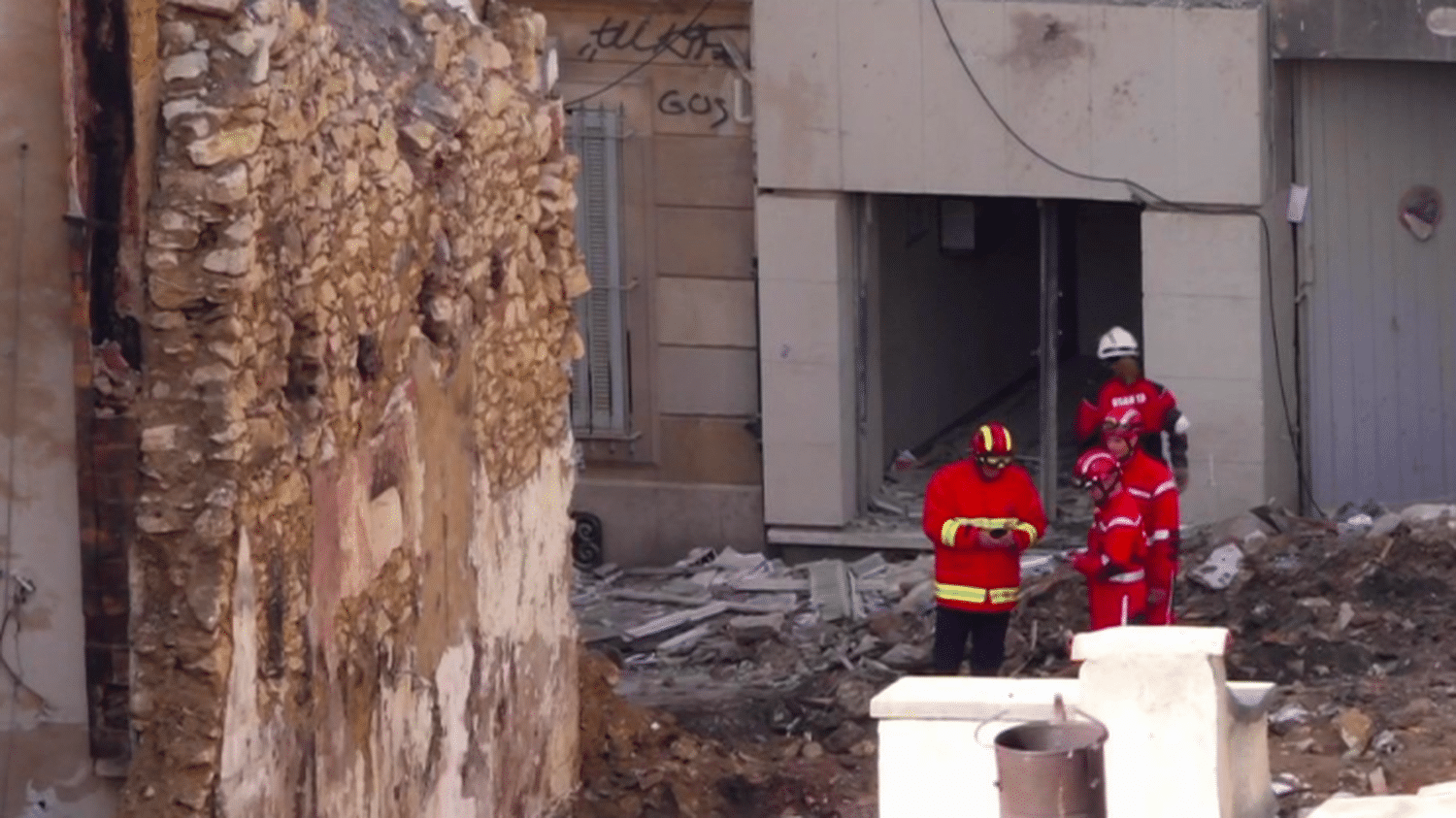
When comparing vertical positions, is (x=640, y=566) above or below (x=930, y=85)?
below

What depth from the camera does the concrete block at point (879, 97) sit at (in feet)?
54.0

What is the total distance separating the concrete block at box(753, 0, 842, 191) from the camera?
54.3 ft

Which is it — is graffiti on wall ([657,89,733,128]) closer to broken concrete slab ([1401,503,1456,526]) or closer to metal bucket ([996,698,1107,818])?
broken concrete slab ([1401,503,1456,526])

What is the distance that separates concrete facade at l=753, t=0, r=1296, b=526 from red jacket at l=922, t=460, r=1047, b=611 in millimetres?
4053

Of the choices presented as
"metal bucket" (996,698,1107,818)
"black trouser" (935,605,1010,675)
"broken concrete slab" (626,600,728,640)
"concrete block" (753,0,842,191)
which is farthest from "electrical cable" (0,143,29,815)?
"concrete block" (753,0,842,191)

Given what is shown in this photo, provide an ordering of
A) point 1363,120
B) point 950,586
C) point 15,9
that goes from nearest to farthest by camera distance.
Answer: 1. point 15,9
2. point 950,586
3. point 1363,120

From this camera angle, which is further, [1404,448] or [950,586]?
[1404,448]

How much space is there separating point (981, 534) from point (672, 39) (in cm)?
537

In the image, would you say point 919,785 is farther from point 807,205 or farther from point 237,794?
point 807,205

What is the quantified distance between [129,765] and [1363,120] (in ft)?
34.2

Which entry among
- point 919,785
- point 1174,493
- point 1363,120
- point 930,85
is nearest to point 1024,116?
point 930,85

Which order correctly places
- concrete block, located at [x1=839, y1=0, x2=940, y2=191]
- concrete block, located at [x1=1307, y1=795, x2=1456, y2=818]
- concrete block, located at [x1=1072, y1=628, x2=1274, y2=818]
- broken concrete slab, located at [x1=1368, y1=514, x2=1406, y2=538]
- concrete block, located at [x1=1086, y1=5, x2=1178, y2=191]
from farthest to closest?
concrete block, located at [x1=839, y1=0, x2=940, y2=191]
concrete block, located at [x1=1086, y1=5, x2=1178, y2=191]
broken concrete slab, located at [x1=1368, y1=514, x2=1406, y2=538]
concrete block, located at [x1=1072, y1=628, x2=1274, y2=818]
concrete block, located at [x1=1307, y1=795, x2=1456, y2=818]

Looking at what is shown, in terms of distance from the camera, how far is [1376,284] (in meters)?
16.6

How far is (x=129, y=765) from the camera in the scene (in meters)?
7.80
